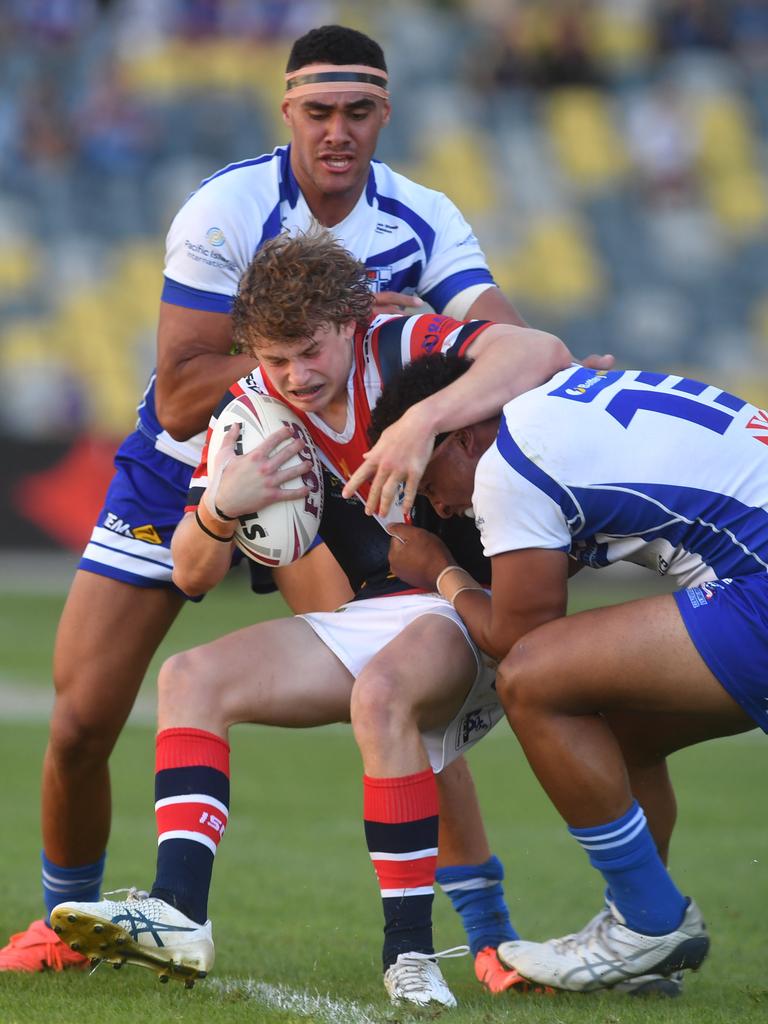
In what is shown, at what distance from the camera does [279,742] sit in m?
9.50

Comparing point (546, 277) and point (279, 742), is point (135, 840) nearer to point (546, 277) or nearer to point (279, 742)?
point (279, 742)

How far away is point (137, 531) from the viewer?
520 cm

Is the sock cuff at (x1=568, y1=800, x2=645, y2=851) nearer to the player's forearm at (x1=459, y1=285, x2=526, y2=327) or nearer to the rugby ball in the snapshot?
the rugby ball

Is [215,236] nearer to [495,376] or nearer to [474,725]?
[495,376]

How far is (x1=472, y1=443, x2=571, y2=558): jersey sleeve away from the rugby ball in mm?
626

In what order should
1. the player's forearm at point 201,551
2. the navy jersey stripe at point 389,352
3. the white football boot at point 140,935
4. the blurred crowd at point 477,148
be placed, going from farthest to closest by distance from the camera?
1. the blurred crowd at point 477,148
2. the navy jersey stripe at point 389,352
3. the player's forearm at point 201,551
4. the white football boot at point 140,935

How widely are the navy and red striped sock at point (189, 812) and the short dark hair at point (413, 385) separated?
985 millimetres

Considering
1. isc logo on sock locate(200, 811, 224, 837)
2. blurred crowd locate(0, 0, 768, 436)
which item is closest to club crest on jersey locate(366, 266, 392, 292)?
isc logo on sock locate(200, 811, 224, 837)

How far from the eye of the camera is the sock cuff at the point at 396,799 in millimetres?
4129

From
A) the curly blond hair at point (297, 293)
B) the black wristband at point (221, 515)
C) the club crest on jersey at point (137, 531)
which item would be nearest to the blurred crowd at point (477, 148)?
the club crest on jersey at point (137, 531)

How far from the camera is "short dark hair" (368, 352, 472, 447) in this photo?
14.0 feet

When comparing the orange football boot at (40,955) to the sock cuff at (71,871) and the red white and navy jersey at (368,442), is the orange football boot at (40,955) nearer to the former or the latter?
the sock cuff at (71,871)

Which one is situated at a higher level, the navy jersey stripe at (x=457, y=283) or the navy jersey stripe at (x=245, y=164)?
the navy jersey stripe at (x=245, y=164)

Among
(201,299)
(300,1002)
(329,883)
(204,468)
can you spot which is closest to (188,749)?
(300,1002)
